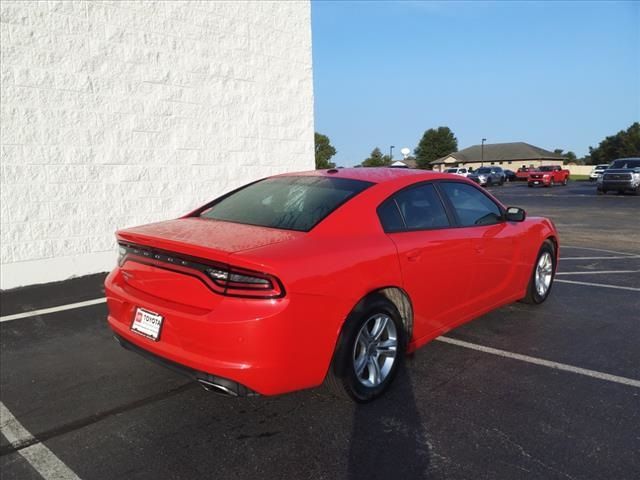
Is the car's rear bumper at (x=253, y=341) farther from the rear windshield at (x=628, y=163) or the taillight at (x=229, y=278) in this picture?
the rear windshield at (x=628, y=163)

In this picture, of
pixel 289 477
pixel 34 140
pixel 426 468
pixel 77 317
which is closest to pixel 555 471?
pixel 426 468

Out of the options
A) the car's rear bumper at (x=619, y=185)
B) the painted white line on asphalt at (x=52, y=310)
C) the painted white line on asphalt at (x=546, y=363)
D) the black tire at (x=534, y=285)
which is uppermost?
the car's rear bumper at (x=619, y=185)

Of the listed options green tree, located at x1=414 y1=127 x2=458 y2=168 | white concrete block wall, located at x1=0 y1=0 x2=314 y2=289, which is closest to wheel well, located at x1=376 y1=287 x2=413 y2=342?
white concrete block wall, located at x1=0 y1=0 x2=314 y2=289

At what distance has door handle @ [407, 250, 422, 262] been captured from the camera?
3.42 m

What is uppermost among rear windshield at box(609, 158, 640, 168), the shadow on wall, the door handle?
rear windshield at box(609, 158, 640, 168)

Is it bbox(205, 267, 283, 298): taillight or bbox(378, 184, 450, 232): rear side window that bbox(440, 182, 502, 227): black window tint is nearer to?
bbox(378, 184, 450, 232): rear side window

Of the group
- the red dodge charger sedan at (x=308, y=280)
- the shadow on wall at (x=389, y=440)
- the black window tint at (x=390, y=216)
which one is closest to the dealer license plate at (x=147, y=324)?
the red dodge charger sedan at (x=308, y=280)

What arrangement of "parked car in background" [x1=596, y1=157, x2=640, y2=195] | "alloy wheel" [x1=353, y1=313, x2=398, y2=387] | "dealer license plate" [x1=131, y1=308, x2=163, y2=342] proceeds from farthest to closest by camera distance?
1. "parked car in background" [x1=596, y1=157, x2=640, y2=195]
2. "alloy wheel" [x1=353, y1=313, x2=398, y2=387]
3. "dealer license plate" [x1=131, y1=308, x2=163, y2=342]

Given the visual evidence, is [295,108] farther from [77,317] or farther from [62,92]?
[77,317]

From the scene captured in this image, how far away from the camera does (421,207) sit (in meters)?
3.80

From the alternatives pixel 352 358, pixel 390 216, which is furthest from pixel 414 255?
pixel 352 358

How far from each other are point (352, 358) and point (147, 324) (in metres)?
1.25

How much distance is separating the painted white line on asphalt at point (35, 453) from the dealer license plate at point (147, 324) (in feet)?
2.56

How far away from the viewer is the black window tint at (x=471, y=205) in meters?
4.16
